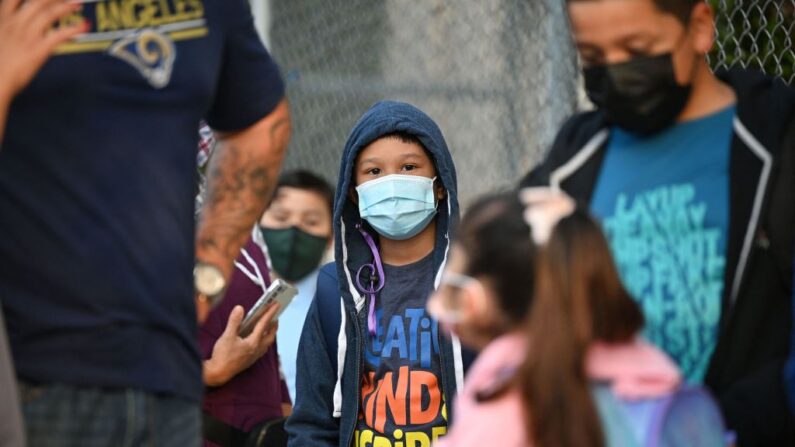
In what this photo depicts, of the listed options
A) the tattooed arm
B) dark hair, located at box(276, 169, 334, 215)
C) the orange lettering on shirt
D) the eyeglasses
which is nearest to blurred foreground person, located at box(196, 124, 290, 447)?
the orange lettering on shirt

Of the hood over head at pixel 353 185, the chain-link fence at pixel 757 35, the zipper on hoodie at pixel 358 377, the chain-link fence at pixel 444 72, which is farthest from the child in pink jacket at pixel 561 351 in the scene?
the chain-link fence at pixel 444 72

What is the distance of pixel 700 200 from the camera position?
2953 millimetres

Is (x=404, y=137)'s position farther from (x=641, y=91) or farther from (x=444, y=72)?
(x=444, y=72)

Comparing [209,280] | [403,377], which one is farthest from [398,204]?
[209,280]

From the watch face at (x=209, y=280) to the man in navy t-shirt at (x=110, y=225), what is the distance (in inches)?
8.4

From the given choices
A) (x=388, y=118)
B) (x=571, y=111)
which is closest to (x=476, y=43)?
(x=571, y=111)

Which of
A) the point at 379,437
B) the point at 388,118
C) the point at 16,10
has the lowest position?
the point at 379,437

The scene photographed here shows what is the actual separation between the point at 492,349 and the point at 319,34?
18.4 feet

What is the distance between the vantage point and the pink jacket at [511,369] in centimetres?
271

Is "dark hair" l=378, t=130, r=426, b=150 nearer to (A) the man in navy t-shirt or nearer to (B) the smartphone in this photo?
(B) the smartphone

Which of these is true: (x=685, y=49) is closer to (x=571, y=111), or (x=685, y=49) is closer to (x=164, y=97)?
(x=164, y=97)

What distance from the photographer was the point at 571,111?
566cm

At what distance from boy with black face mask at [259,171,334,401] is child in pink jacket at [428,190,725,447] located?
3328mm

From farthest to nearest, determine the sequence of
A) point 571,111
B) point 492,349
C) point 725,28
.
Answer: point 571,111 → point 725,28 → point 492,349
